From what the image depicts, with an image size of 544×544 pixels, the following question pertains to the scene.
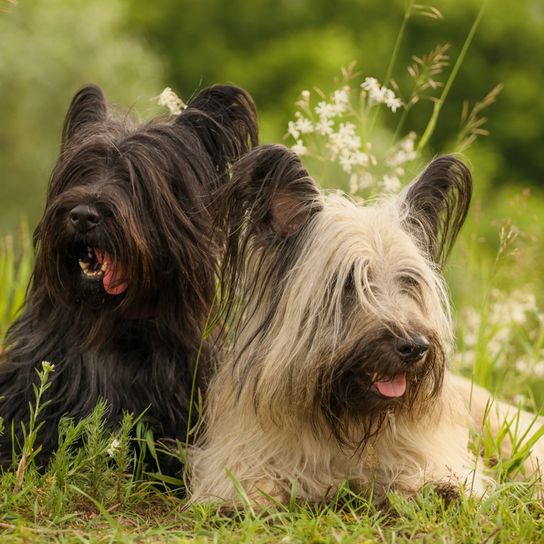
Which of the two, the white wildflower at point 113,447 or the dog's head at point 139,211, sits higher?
the dog's head at point 139,211

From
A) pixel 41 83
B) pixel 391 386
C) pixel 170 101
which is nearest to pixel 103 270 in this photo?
pixel 170 101

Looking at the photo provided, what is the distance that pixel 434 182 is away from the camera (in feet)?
15.1

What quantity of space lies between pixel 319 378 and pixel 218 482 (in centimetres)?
65

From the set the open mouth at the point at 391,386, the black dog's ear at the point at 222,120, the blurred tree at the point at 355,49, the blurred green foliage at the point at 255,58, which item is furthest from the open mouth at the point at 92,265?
the blurred tree at the point at 355,49

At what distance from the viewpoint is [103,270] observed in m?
4.41

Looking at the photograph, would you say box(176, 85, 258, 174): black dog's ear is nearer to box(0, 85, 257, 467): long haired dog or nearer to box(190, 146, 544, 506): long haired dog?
box(0, 85, 257, 467): long haired dog

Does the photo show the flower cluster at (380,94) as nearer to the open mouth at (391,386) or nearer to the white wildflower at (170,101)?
the white wildflower at (170,101)

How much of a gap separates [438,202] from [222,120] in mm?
1033

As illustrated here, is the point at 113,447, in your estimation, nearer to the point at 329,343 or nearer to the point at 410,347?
the point at 329,343

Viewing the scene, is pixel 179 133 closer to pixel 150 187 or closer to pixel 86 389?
pixel 150 187

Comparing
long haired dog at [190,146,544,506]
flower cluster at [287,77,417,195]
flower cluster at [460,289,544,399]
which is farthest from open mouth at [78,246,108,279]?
flower cluster at [460,289,544,399]

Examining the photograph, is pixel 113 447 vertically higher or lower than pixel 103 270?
lower

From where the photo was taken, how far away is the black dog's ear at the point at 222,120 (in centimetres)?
484

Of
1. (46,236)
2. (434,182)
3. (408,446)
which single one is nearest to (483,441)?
(408,446)
